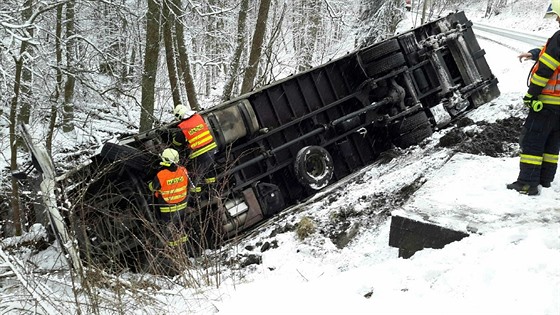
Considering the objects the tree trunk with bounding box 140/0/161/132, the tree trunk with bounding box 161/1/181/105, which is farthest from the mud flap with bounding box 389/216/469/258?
the tree trunk with bounding box 161/1/181/105

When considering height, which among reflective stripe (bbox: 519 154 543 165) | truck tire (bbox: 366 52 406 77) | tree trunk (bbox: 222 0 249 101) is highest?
tree trunk (bbox: 222 0 249 101)

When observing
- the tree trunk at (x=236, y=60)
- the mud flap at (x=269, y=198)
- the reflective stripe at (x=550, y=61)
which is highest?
the tree trunk at (x=236, y=60)

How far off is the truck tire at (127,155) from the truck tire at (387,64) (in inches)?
145

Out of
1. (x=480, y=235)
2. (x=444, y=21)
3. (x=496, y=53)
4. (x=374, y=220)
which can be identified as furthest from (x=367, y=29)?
(x=480, y=235)

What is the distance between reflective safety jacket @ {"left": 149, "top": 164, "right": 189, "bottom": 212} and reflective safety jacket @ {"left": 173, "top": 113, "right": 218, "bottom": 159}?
33 centimetres

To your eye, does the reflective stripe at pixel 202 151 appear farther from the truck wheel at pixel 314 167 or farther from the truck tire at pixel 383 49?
the truck tire at pixel 383 49

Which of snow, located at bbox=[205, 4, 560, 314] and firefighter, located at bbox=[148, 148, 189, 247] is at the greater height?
firefighter, located at bbox=[148, 148, 189, 247]

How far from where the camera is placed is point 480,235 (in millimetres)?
3252

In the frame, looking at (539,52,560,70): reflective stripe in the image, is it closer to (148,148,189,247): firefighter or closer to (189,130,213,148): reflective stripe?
(189,130,213,148): reflective stripe

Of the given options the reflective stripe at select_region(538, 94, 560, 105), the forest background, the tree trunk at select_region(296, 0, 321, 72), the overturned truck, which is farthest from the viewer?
the tree trunk at select_region(296, 0, 321, 72)

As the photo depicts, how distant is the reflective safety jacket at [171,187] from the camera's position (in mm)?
5387

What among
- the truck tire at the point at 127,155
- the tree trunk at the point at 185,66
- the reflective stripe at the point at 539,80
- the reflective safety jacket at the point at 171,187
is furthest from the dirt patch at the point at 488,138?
the tree trunk at the point at 185,66

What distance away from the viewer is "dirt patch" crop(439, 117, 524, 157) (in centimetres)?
552

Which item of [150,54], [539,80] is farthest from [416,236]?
[150,54]
